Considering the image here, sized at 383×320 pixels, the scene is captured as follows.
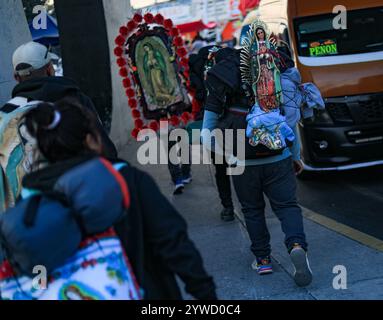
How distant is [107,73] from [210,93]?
4.14 metres

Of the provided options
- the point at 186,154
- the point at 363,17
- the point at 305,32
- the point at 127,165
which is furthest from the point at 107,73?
the point at 127,165

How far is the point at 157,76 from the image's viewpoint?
22.6 feet

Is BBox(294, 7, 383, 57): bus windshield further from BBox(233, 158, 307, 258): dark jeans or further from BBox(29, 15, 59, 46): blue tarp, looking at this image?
BBox(29, 15, 59, 46): blue tarp

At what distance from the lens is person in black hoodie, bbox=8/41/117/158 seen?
331 cm

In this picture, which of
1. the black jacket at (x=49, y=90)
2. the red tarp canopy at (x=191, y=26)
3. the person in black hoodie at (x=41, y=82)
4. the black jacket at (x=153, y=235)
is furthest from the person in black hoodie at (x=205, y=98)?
the red tarp canopy at (x=191, y=26)

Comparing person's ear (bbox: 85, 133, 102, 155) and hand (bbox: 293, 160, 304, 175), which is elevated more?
person's ear (bbox: 85, 133, 102, 155)

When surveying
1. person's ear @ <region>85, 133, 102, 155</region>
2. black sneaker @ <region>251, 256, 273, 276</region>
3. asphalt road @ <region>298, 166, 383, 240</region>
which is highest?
person's ear @ <region>85, 133, 102, 155</region>

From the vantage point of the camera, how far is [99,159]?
79.5 inches

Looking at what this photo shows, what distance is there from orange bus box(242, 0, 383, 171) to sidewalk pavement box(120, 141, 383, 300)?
121cm

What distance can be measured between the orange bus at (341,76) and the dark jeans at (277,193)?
295 cm

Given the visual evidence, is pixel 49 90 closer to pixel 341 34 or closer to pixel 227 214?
pixel 227 214

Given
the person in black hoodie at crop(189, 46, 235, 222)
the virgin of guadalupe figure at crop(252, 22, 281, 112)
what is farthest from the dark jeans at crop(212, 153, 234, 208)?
the virgin of guadalupe figure at crop(252, 22, 281, 112)

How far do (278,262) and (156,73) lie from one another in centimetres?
293
